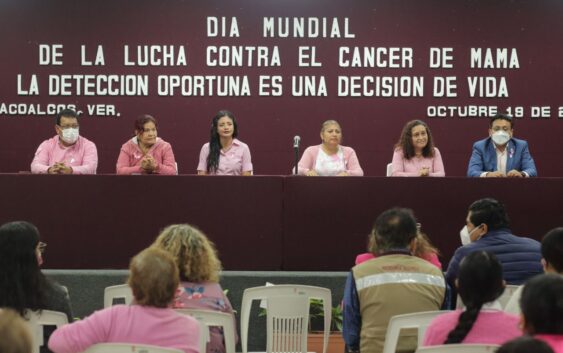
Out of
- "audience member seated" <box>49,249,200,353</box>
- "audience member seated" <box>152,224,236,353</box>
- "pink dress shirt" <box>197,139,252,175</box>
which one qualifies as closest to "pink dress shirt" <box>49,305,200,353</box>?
"audience member seated" <box>49,249,200,353</box>

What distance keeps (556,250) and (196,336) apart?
1.54 m

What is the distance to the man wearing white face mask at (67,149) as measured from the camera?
23.5ft

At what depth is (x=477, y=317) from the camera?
3.41 meters

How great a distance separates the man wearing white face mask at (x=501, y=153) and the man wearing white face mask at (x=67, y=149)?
9.28 ft

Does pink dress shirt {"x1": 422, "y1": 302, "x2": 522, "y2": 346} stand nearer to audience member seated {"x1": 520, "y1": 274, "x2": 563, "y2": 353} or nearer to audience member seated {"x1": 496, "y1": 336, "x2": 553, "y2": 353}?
audience member seated {"x1": 520, "y1": 274, "x2": 563, "y2": 353}

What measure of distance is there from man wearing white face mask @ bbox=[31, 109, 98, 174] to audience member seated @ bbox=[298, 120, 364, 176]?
1598mm

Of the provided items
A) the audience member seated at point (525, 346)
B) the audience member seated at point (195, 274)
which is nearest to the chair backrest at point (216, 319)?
the audience member seated at point (195, 274)

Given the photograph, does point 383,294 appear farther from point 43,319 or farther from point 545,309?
point 43,319

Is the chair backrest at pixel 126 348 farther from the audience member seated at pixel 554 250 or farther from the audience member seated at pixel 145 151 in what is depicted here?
the audience member seated at pixel 145 151

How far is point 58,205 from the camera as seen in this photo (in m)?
6.57

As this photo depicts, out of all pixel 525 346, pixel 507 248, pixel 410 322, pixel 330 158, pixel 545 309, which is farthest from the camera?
pixel 330 158

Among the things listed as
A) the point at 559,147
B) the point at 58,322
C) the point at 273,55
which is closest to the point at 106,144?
the point at 273,55

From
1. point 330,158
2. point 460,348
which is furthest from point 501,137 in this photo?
point 460,348

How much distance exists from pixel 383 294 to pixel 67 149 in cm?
381
